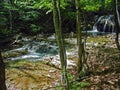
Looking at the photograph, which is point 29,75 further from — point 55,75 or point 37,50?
point 37,50

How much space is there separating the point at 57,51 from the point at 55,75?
5.48 m

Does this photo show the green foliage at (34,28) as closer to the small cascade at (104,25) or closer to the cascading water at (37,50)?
the cascading water at (37,50)

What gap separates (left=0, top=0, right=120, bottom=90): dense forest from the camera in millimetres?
7180

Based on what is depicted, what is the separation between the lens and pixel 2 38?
62.3 feet

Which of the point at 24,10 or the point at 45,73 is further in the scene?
the point at 24,10

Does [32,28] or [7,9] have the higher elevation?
[7,9]

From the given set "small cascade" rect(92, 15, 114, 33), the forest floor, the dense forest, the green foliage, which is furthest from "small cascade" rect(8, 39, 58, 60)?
"small cascade" rect(92, 15, 114, 33)

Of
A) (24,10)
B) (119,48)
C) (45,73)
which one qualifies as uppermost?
(24,10)

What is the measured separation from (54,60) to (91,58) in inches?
80.7

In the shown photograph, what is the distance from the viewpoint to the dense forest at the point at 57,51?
7180mm

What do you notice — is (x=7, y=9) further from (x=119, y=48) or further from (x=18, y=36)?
(x=119, y=48)

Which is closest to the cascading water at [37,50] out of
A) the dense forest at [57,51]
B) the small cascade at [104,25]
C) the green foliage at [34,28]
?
the dense forest at [57,51]

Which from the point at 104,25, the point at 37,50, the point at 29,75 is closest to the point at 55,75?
the point at 29,75

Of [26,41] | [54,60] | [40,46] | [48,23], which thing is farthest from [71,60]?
[48,23]
